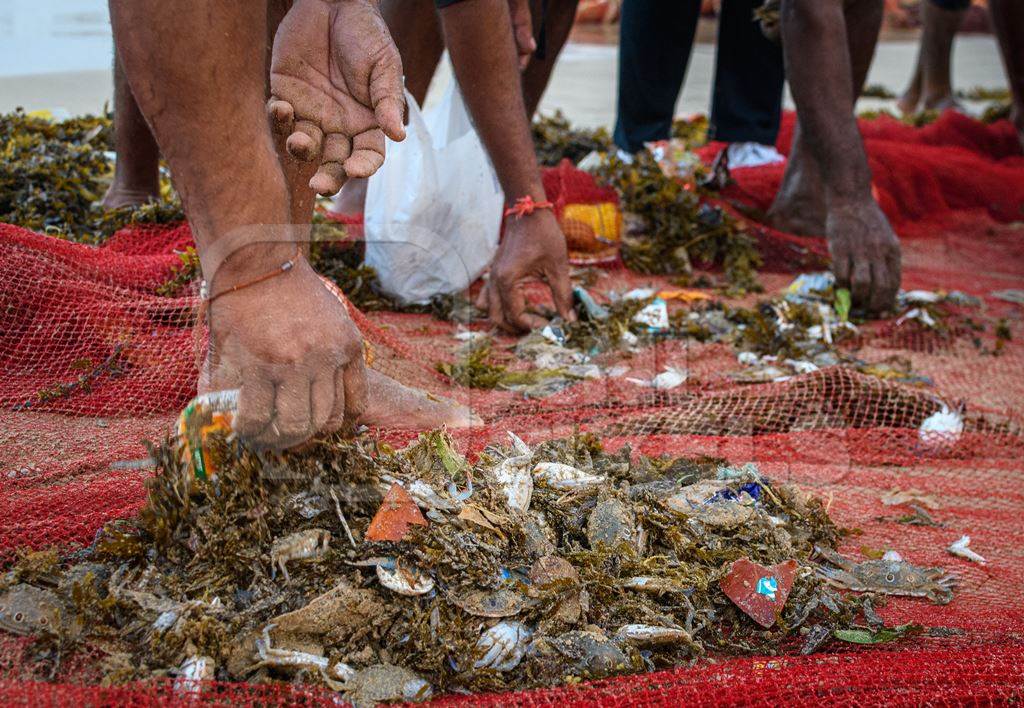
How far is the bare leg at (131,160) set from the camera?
3.25 meters

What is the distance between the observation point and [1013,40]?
455cm

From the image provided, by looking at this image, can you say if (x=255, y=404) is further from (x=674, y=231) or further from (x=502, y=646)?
(x=674, y=231)

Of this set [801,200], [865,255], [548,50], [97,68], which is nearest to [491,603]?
[865,255]

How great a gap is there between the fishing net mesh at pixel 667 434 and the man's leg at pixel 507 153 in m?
0.25

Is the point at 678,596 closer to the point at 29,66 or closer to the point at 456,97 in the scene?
the point at 456,97

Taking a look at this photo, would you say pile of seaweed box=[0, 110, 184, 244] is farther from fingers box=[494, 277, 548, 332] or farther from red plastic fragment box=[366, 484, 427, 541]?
red plastic fragment box=[366, 484, 427, 541]

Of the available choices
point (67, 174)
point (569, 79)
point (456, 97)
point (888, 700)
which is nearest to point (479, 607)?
point (888, 700)

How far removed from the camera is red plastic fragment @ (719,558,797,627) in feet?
5.18

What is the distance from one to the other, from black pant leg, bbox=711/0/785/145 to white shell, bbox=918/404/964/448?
2859 mm

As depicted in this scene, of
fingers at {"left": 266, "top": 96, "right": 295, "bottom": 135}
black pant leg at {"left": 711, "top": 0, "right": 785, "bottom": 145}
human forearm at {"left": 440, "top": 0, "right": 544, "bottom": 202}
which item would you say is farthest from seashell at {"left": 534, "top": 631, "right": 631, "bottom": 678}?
black pant leg at {"left": 711, "top": 0, "right": 785, "bottom": 145}

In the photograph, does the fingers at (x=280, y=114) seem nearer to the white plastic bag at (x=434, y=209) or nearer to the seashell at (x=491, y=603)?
the seashell at (x=491, y=603)

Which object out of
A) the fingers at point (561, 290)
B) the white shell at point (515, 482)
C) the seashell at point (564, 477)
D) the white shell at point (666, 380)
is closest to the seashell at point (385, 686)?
the white shell at point (515, 482)

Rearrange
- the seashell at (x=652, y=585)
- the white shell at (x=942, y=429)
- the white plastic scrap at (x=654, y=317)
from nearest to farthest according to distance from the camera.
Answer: the seashell at (x=652, y=585), the white shell at (x=942, y=429), the white plastic scrap at (x=654, y=317)

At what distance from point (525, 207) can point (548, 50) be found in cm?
167
